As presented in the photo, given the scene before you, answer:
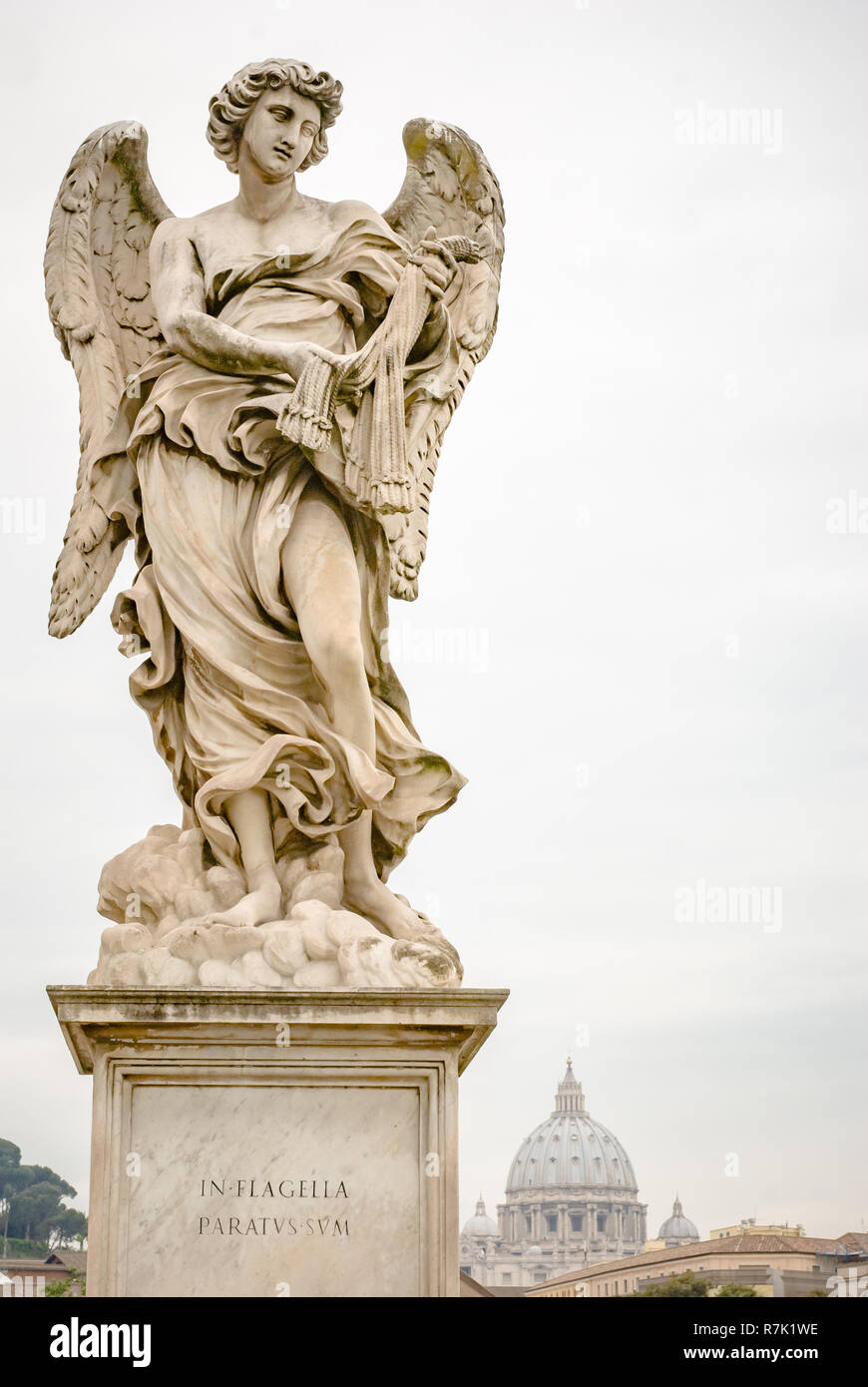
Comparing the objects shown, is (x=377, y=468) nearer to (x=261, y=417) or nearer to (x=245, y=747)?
(x=261, y=417)

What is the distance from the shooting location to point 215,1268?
7.31 metres

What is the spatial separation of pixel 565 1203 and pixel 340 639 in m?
134

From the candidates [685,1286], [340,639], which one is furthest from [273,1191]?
[685,1286]

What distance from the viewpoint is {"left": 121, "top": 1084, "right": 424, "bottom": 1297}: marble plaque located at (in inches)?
289

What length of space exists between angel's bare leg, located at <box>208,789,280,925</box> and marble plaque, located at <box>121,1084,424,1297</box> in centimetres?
88

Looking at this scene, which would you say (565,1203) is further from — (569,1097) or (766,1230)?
(766,1230)

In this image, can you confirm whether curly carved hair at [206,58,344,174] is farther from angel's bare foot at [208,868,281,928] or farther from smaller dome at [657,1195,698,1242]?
smaller dome at [657,1195,698,1242]

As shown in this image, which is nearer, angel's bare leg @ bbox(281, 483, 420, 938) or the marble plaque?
the marble plaque

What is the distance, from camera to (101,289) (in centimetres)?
959

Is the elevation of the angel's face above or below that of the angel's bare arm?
above

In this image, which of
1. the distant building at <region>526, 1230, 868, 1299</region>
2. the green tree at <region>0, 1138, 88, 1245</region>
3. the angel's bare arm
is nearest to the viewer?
the angel's bare arm

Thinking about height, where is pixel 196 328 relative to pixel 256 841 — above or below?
above

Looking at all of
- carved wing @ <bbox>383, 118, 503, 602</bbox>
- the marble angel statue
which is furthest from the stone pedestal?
carved wing @ <bbox>383, 118, 503, 602</bbox>
